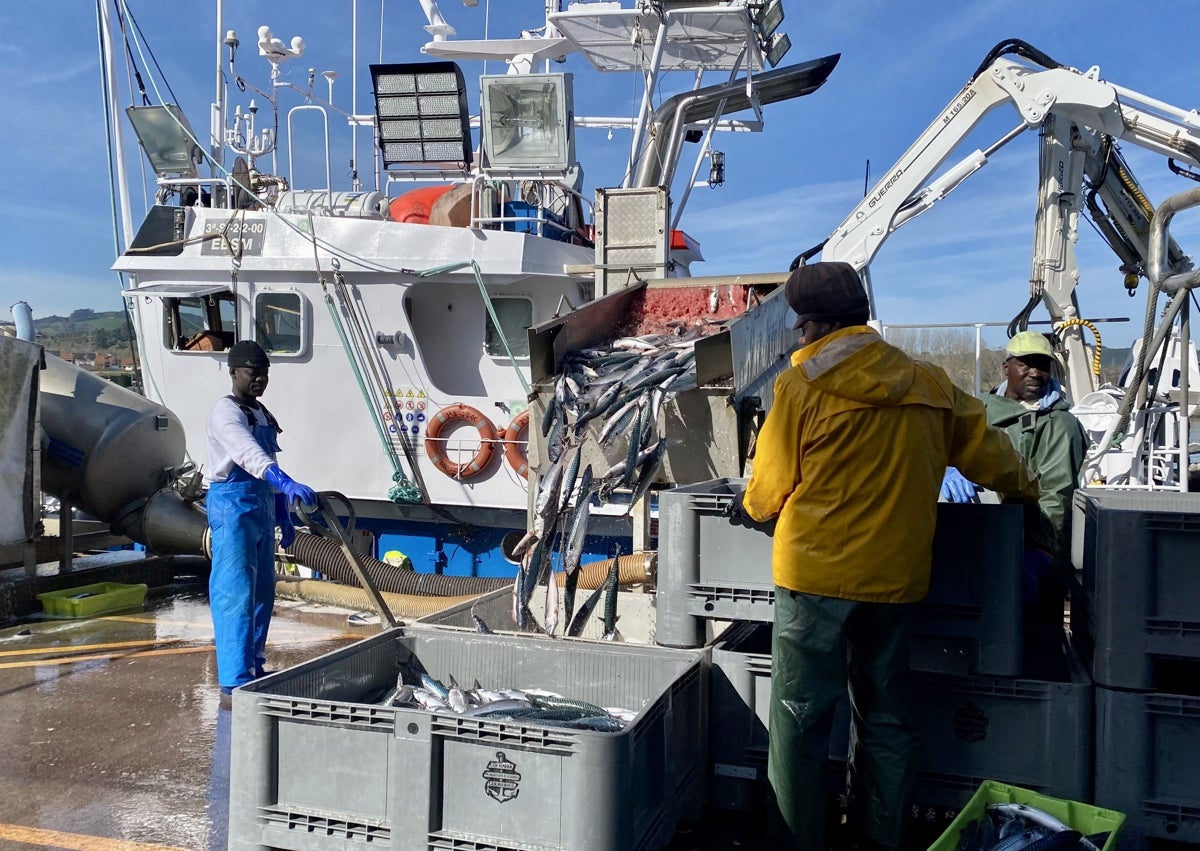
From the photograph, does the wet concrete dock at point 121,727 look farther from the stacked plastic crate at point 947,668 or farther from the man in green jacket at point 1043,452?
the man in green jacket at point 1043,452

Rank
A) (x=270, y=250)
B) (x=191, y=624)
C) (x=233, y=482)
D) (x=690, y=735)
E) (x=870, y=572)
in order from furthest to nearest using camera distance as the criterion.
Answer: (x=270, y=250) < (x=191, y=624) < (x=233, y=482) < (x=690, y=735) < (x=870, y=572)

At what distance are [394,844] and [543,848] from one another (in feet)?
1.50

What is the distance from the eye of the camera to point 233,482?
4.80m

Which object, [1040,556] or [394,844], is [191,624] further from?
[1040,556]

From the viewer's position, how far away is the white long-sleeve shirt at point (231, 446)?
461cm

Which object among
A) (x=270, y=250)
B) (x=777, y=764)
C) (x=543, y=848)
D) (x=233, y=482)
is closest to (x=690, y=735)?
(x=777, y=764)

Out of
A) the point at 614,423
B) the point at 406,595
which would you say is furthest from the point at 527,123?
the point at 614,423

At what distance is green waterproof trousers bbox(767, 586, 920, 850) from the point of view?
8.98 ft

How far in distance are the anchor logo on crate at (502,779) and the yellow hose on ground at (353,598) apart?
421 cm

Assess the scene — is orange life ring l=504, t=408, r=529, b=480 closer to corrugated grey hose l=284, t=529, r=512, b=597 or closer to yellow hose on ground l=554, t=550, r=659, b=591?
corrugated grey hose l=284, t=529, r=512, b=597

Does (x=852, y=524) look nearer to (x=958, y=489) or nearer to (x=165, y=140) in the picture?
(x=958, y=489)

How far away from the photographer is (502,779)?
2539 mm

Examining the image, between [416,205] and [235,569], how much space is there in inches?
229

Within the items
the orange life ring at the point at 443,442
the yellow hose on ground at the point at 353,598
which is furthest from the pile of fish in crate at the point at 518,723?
the orange life ring at the point at 443,442
